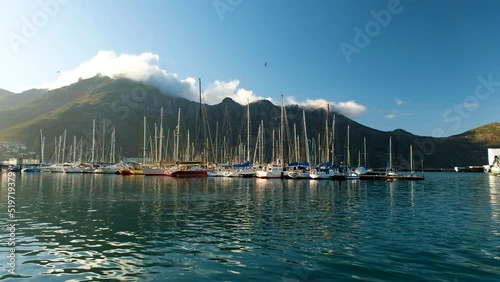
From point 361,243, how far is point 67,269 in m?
14.3

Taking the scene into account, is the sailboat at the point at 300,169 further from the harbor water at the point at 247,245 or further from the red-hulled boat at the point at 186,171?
the harbor water at the point at 247,245

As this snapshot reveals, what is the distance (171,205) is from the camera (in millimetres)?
A: 33375

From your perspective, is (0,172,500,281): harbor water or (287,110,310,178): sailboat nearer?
(0,172,500,281): harbor water

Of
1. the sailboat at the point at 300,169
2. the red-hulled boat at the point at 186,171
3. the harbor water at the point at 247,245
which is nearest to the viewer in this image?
the harbor water at the point at 247,245

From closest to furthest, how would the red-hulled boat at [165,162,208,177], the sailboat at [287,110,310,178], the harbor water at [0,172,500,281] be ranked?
the harbor water at [0,172,500,281] < the sailboat at [287,110,310,178] < the red-hulled boat at [165,162,208,177]

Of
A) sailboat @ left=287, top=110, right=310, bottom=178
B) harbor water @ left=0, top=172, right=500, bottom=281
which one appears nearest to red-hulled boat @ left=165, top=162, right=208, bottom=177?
sailboat @ left=287, top=110, right=310, bottom=178

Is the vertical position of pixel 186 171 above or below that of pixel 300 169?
below

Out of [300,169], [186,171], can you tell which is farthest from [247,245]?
[300,169]

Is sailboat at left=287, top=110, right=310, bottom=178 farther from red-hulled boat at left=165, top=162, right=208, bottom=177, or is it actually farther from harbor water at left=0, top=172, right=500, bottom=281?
harbor water at left=0, top=172, right=500, bottom=281

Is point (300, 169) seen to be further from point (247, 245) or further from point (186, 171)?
point (247, 245)

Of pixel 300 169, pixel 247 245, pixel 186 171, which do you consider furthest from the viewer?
pixel 300 169

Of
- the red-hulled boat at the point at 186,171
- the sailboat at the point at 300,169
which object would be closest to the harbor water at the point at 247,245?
the sailboat at the point at 300,169

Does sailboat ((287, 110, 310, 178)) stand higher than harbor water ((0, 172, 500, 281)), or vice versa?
sailboat ((287, 110, 310, 178))

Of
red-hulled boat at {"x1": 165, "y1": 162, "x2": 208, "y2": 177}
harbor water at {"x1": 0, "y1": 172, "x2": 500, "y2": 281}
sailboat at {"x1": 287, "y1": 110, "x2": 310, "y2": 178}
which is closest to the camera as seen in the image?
harbor water at {"x1": 0, "y1": 172, "x2": 500, "y2": 281}
